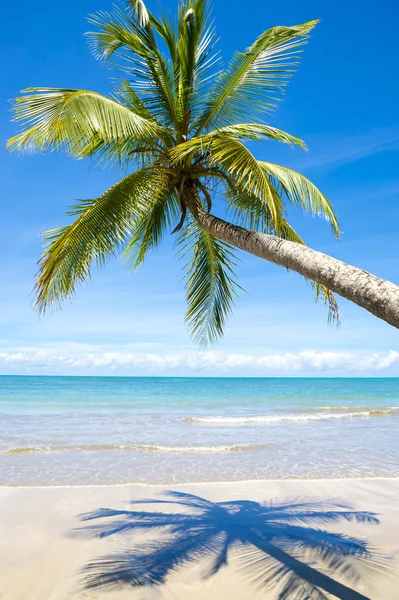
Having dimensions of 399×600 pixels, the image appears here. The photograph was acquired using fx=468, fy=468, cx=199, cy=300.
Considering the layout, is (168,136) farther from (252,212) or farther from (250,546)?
(250,546)

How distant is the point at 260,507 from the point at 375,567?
2.25m

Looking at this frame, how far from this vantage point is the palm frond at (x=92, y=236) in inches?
206

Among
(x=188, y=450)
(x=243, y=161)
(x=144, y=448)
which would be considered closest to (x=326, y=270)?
(x=243, y=161)

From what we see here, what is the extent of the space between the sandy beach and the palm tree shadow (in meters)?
0.01

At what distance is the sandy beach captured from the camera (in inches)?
171

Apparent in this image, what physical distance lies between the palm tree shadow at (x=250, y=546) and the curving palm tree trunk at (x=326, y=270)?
2779mm

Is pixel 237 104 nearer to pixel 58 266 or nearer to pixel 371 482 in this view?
pixel 58 266

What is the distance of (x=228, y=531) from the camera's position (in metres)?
5.73

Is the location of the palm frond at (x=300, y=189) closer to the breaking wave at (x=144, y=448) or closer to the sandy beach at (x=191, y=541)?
the sandy beach at (x=191, y=541)

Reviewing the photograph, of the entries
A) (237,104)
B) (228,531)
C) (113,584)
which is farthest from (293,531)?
(237,104)

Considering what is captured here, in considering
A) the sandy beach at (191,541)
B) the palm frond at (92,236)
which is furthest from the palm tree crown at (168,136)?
the sandy beach at (191,541)

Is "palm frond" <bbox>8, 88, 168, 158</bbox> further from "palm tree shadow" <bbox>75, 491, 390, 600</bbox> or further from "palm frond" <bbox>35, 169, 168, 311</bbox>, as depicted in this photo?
"palm tree shadow" <bbox>75, 491, 390, 600</bbox>

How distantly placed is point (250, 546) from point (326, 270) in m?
3.45

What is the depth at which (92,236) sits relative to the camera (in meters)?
5.41
